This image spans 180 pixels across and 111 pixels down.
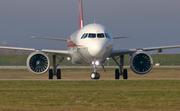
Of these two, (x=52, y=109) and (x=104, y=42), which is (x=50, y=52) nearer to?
(x=104, y=42)

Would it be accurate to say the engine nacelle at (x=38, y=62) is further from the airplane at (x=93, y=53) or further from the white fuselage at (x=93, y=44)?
the white fuselage at (x=93, y=44)

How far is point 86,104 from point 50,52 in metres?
16.5

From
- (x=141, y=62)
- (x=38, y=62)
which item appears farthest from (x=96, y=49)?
(x=38, y=62)

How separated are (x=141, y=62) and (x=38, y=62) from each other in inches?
309

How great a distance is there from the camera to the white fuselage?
23781 mm

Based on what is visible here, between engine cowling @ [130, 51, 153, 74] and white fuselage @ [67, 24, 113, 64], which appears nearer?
white fuselage @ [67, 24, 113, 64]

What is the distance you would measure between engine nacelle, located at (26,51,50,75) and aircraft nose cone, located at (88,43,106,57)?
13.0 feet

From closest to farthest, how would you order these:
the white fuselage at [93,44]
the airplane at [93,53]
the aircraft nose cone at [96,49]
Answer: the aircraft nose cone at [96,49] → the white fuselage at [93,44] → the airplane at [93,53]

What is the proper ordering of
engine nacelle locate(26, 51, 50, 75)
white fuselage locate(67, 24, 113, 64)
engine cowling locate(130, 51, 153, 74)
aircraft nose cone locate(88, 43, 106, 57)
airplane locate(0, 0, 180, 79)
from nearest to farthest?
aircraft nose cone locate(88, 43, 106, 57)
white fuselage locate(67, 24, 113, 64)
airplane locate(0, 0, 180, 79)
engine nacelle locate(26, 51, 50, 75)
engine cowling locate(130, 51, 153, 74)

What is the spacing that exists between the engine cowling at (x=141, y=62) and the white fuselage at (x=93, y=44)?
2608 mm

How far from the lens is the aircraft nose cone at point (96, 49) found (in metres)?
23.6

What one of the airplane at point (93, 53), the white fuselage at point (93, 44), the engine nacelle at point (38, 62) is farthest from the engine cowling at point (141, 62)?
the engine nacelle at point (38, 62)

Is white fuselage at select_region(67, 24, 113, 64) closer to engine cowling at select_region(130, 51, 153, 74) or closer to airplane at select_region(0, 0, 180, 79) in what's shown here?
airplane at select_region(0, 0, 180, 79)

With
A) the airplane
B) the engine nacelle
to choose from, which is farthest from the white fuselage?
the engine nacelle
